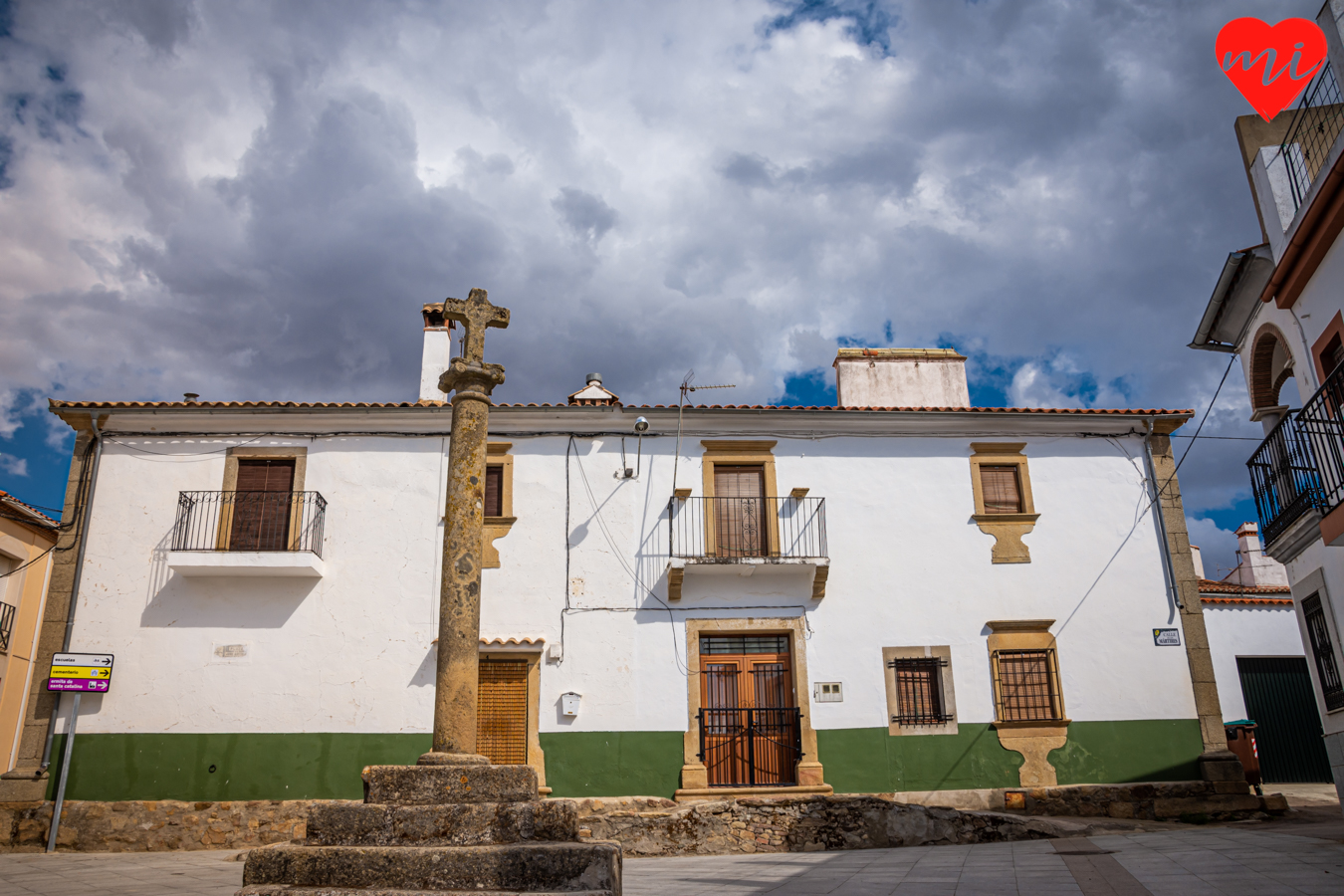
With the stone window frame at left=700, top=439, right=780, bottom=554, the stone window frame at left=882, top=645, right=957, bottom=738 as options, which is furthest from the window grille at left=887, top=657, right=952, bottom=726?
the stone window frame at left=700, top=439, right=780, bottom=554

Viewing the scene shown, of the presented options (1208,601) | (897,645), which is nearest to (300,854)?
(897,645)

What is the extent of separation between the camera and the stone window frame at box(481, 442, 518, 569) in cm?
1252

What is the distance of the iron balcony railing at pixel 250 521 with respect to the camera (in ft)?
41.0

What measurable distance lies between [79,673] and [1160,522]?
14.3 meters

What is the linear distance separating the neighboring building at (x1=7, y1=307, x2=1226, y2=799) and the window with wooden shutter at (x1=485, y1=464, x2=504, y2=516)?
0.04 meters

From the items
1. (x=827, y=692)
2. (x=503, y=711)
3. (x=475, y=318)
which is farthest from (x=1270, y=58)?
(x=503, y=711)

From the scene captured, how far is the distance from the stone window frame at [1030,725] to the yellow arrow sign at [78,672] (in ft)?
37.2

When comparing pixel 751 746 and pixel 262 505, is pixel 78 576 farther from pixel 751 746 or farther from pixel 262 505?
pixel 751 746

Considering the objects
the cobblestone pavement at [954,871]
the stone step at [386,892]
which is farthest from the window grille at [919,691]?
the stone step at [386,892]

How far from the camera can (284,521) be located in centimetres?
1270

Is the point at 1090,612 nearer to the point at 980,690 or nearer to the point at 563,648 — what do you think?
the point at 980,690

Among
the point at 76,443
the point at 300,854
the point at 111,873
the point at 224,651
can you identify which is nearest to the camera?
the point at 300,854

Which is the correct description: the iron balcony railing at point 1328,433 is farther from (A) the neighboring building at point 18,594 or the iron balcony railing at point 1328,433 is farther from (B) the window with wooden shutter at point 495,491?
(A) the neighboring building at point 18,594

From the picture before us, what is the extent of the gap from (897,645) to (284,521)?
846cm
